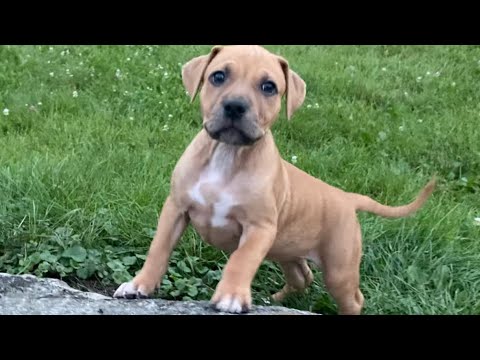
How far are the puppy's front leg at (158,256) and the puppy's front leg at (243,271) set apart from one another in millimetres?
360

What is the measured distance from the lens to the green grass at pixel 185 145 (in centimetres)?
484

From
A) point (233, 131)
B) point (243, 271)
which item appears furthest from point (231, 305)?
point (233, 131)

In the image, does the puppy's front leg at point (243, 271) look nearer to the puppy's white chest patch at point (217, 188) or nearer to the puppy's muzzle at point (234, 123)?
the puppy's white chest patch at point (217, 188)

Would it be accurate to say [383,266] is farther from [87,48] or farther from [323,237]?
[87,48]

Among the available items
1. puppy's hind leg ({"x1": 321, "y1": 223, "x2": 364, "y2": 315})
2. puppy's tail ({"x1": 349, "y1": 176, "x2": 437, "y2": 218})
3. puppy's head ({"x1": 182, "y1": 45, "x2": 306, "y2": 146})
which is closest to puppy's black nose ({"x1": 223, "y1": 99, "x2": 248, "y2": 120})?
puppy's head ({"x1": 182, "y1": 45, "x2": 306, "y2": 146})

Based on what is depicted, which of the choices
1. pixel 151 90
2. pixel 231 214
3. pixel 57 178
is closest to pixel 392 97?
pixel 151 90

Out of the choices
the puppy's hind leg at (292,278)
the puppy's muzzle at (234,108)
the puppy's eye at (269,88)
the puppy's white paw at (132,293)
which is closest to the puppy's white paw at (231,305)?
the puppy's white paw at (132,293)

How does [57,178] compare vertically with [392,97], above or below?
below

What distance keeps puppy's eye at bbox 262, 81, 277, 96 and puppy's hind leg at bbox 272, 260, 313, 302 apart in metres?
1.28

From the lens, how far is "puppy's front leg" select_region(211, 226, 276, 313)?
347cm

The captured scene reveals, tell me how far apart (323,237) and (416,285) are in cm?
75

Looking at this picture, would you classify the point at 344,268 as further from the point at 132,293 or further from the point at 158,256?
the point at 132,293

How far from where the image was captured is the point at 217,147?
156 inches

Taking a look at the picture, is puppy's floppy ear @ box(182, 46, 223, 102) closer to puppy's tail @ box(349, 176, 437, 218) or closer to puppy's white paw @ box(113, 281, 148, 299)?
puppy's white paw @ box(113, 281, 148, 299)
